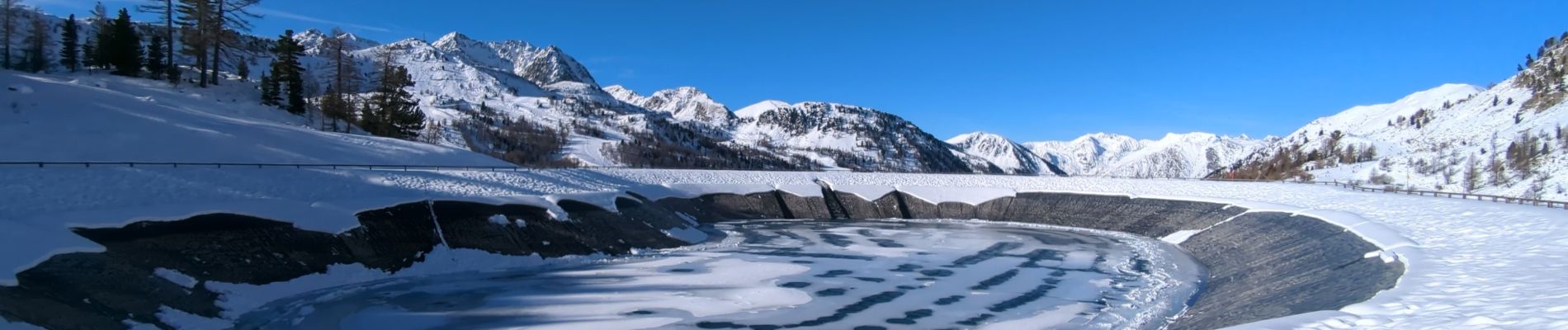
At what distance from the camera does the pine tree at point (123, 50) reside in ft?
176

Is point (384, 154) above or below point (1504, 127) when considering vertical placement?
below

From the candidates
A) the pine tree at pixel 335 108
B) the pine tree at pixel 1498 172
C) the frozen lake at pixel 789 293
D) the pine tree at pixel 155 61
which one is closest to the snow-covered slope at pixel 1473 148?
the pine tree at pixel 1498 172

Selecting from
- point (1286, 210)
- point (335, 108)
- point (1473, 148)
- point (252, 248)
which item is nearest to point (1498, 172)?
point (1473, 148)

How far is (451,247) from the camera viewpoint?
26.8 meters

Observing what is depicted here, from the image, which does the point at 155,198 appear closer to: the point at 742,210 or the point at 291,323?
the point at 291,323

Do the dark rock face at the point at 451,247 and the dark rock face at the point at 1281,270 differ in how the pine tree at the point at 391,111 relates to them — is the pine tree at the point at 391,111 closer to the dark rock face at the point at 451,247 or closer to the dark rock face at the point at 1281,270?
the dark rock face at the point at 451,247

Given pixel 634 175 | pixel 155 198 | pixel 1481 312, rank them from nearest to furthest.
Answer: pixel 1481 312
pixel 155 198
pixel 634 175

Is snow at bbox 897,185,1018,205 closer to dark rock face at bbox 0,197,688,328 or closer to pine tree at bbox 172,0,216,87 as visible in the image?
dark rock face at bbox 0,197,688,328

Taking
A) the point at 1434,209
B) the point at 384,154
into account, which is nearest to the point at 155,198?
the point at 384,154

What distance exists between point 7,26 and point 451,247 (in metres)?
58.3

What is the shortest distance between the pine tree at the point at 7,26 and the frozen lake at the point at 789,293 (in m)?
58.2

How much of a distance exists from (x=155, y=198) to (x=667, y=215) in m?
21.0

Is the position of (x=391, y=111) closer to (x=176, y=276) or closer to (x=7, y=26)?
(x=7, y=26)

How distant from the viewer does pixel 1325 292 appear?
16891 mm
